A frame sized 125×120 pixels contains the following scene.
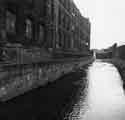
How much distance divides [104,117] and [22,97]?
5645mm

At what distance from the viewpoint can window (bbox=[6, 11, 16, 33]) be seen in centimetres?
1720

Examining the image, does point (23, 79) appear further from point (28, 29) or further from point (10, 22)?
point (28, 29)

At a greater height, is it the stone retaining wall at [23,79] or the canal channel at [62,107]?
the stone retaining wall at [23,79]

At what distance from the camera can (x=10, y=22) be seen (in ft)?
58.1

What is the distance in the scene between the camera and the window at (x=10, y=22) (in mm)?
17203

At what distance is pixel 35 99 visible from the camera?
10258mm

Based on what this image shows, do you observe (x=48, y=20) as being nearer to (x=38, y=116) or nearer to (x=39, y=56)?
(x=39, y=56)

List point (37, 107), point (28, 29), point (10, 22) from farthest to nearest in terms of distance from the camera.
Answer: point (28, 29), point (10, 22), point (37, 107)

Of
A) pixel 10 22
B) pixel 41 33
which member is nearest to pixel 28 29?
pixel 41 33

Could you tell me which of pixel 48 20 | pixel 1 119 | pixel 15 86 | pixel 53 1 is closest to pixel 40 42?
pixel 48 20

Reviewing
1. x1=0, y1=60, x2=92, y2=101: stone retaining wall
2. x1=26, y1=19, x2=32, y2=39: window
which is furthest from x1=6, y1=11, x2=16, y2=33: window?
x1=0, y1=60, x2=92, y2=101: stone retaining wall

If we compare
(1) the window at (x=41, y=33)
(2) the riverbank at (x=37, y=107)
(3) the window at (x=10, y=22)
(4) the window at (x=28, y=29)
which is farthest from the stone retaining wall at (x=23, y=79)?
(1) the window at (x=41, y=33)

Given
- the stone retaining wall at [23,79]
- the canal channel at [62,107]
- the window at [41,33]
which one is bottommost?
the canal channel at [62,107]

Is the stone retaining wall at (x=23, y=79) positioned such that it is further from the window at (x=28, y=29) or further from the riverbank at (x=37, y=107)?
the window at (x=28, y=29)
